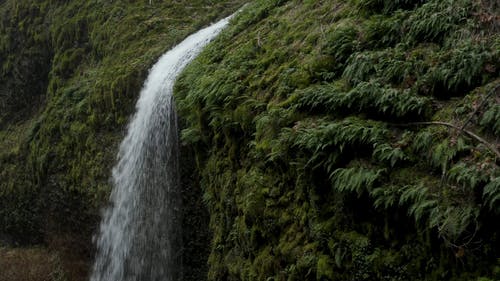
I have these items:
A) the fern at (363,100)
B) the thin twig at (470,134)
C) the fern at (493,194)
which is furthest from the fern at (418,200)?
the fern at (363,100)

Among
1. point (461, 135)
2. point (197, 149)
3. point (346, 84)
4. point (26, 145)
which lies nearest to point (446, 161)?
point (461, 135)

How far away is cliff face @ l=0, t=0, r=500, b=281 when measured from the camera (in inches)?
152

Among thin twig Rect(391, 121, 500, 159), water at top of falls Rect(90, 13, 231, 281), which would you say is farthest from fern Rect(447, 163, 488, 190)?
water at top of falls Rect(90, 13, 231, 281)

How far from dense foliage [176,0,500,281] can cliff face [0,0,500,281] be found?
0.05ft

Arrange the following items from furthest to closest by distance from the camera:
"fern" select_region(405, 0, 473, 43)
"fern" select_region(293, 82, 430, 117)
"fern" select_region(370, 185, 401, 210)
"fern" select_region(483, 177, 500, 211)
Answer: "fern" select_region(405, 0, 473, 43)
"fern" select_region(293, 82, 430, 117)
"fern" select_region(370, 185, 401, 210)
"fern" select_region(483, 177, 500, 211)

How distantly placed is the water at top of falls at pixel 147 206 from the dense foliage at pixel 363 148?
116 cm

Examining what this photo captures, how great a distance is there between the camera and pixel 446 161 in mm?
3922

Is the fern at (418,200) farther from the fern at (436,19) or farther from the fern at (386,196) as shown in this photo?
the fern at (436,19)

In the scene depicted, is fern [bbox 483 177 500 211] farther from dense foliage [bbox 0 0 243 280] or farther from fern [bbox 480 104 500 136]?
dense foliage [bbox 0 0 243 280]

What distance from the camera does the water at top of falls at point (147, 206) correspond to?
823 cm

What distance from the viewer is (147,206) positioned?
8422 mm

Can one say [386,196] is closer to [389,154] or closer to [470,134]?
[389,154]

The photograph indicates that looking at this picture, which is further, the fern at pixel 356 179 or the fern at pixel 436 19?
the fern at pixel 436 19

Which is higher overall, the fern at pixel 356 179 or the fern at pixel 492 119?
the fern at pixel 492 119
